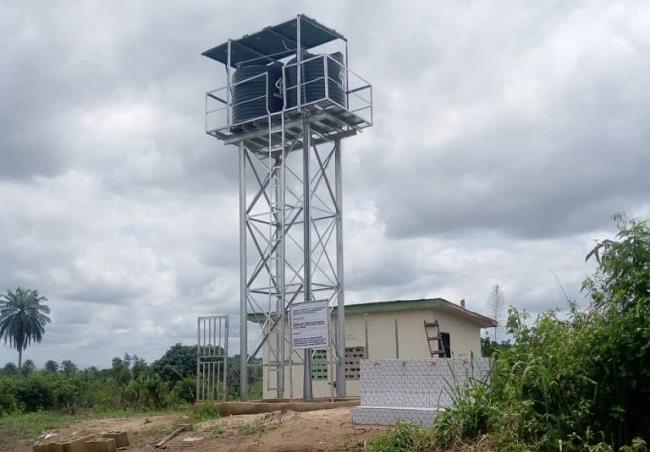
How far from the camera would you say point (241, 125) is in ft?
63.7

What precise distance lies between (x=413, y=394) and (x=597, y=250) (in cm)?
413

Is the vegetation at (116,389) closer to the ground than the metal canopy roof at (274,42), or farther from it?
closer to the ground

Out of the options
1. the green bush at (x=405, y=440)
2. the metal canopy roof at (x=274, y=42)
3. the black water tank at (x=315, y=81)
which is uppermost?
the metal canopy roof at (x=274, y=42)

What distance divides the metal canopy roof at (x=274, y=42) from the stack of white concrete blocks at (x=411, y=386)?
9597 mm

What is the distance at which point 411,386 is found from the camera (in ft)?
37.9

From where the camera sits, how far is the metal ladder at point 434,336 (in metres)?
20.8

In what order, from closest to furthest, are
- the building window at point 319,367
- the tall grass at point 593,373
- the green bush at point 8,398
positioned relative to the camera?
1. the tall grass at point 593,373
2. the building window at point 319,367
3. the green bush at point 8,398

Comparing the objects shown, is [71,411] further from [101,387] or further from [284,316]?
[284,316]

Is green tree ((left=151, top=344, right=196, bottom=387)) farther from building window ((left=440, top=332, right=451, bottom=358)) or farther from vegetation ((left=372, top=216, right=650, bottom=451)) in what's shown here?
vegetation ((left=372, top=216, right=650, bottom=451))

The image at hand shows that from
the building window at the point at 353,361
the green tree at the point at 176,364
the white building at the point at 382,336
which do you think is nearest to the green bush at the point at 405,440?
the white building at the point at 382,336

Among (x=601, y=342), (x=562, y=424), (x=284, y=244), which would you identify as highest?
(x=284, y=244)

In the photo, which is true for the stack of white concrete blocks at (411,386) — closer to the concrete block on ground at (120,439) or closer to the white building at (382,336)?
the concrete block on ground at (120,439)

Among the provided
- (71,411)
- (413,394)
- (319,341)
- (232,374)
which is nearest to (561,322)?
(413,394)

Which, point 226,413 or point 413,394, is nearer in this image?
point 413,394
